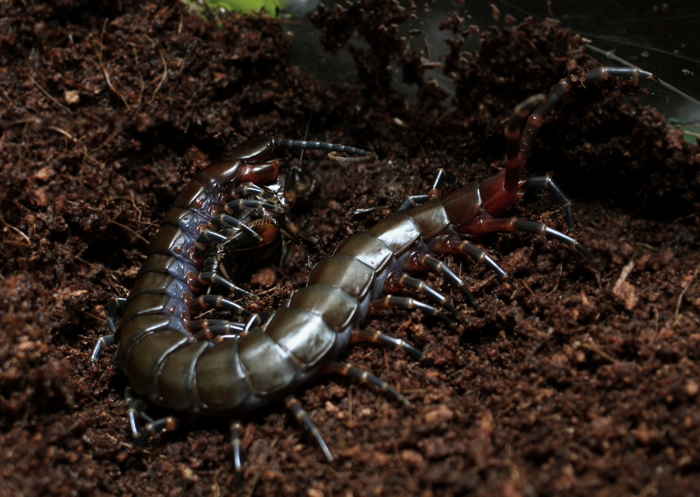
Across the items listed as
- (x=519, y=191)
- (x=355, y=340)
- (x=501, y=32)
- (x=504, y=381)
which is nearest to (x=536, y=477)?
(x=504, y=381)

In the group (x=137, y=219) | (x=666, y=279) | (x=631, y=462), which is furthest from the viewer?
(x=137, y=219)

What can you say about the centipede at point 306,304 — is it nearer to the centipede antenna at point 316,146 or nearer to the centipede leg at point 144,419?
the centipede leg at point 144,419

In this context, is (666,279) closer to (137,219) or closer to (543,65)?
(543,65)

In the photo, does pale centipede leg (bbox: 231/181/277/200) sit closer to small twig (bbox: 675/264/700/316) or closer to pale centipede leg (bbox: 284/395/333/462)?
pale centipede leg (bbox: 284/395/333/462)

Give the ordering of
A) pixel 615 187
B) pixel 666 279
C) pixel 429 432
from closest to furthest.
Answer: pixel 429 432, pixel 666 279, pixel 615 187

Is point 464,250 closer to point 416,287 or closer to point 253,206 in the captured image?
point 416,287

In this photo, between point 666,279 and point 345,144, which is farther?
point 345,144
